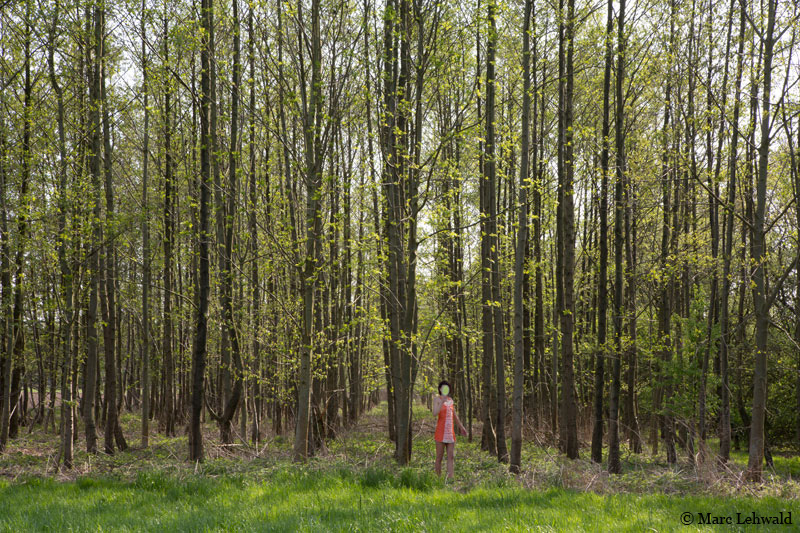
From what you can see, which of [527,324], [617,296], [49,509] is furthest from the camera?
[527,324]

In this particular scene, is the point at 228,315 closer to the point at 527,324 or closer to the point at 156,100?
the point at 156,100

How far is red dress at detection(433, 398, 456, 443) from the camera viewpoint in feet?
29.1

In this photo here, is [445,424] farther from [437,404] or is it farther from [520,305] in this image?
[520,305]

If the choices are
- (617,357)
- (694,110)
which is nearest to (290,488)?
(617,357)

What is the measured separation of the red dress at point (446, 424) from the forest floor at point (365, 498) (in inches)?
28.4

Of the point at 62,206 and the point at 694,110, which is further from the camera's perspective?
the point at 694,110

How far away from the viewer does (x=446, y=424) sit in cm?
894

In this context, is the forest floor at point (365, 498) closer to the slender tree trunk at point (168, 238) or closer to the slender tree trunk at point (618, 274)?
the slender tree trunk at point (618, 274)

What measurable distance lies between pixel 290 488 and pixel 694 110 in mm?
12249

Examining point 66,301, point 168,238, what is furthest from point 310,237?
point 168,238

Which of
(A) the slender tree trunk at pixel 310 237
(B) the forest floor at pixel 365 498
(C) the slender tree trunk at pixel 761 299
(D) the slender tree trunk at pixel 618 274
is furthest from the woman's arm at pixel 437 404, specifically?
(C) the slender tree trunk at pixel 761 299

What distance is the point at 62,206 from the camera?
950 centimetres

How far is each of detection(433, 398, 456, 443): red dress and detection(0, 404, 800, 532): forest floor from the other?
722 mm

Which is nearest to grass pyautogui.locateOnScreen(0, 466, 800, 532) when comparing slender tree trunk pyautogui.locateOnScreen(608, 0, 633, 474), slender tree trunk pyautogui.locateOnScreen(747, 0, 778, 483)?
slender tree trunk pyautogui.locateOnScreen(747, 0, 778, 483)
